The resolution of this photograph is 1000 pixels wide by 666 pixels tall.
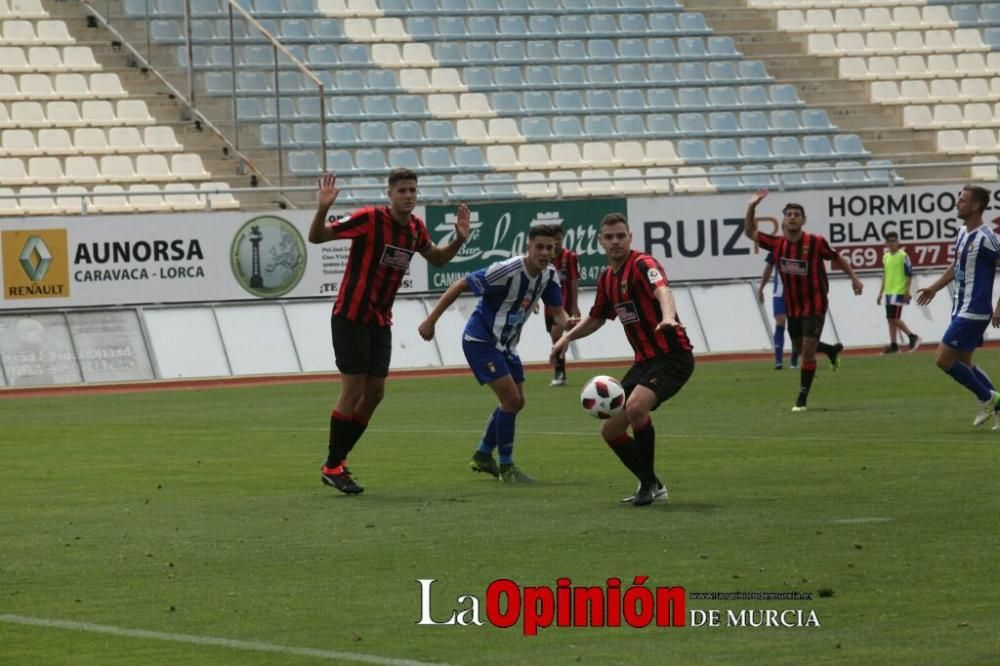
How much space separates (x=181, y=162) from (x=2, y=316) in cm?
462

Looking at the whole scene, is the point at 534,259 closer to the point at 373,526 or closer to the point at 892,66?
the point at 373,526

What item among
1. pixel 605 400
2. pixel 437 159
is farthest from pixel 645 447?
pixel 437 159

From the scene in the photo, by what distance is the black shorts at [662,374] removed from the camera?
1201cm

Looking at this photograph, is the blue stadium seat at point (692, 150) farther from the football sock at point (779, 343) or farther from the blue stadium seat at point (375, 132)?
the football sock at point (779, 343)

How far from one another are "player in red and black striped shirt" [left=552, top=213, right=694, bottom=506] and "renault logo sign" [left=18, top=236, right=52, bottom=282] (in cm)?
1783

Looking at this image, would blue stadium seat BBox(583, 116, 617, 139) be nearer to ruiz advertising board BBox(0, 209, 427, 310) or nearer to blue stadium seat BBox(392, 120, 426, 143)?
blue stadium seat BBox(392, 120, 426, 143)

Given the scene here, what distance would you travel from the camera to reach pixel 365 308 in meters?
13.0

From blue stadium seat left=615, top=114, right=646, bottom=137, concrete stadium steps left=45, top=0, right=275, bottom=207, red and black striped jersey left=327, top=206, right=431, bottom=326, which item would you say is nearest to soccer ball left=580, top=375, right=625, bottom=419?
red and black striped jersey left=327, top=206, right=431, bottom=326

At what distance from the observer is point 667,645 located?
7.25 metres

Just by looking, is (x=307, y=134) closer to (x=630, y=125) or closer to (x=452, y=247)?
(x=630, y=125)

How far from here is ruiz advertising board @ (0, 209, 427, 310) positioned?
2864 cm

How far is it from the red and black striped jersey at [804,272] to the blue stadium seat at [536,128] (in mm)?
14324

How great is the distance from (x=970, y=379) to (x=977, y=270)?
3.12 ft

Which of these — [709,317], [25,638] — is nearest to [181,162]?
[709,317]
